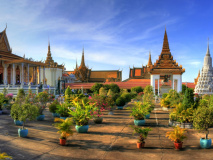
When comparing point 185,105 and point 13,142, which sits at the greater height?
point 185,105

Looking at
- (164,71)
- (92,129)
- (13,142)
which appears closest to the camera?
(13,142)

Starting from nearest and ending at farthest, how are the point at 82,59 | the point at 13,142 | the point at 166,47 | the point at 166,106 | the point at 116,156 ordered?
the point at 116,156 < the point at 13,142 < the point at 166,106 < the point at 166,47 < the point at 82,59

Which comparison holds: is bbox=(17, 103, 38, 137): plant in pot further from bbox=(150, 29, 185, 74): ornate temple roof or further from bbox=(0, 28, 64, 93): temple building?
bbox=(150, 29, 185, 74): ornate temple roof

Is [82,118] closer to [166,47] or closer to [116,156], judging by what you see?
[116,156]

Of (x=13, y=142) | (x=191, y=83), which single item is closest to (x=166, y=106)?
(x=13, y=142)

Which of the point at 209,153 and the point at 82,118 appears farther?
the point at 82,118

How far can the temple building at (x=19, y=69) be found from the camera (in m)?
29.9

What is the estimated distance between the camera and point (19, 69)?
3588 cm

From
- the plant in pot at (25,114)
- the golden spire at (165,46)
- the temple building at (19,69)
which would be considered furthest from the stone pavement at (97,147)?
the golden spire at (165,46)

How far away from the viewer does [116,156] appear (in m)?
6.25

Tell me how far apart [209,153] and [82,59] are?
152 feet

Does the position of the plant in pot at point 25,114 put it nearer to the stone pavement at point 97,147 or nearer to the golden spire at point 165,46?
the stone pavement at point 97,147

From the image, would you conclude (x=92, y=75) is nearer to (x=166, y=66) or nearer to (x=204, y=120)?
(x=166, y=66)

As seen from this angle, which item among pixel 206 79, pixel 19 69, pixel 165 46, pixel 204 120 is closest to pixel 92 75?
pixel 19 69
